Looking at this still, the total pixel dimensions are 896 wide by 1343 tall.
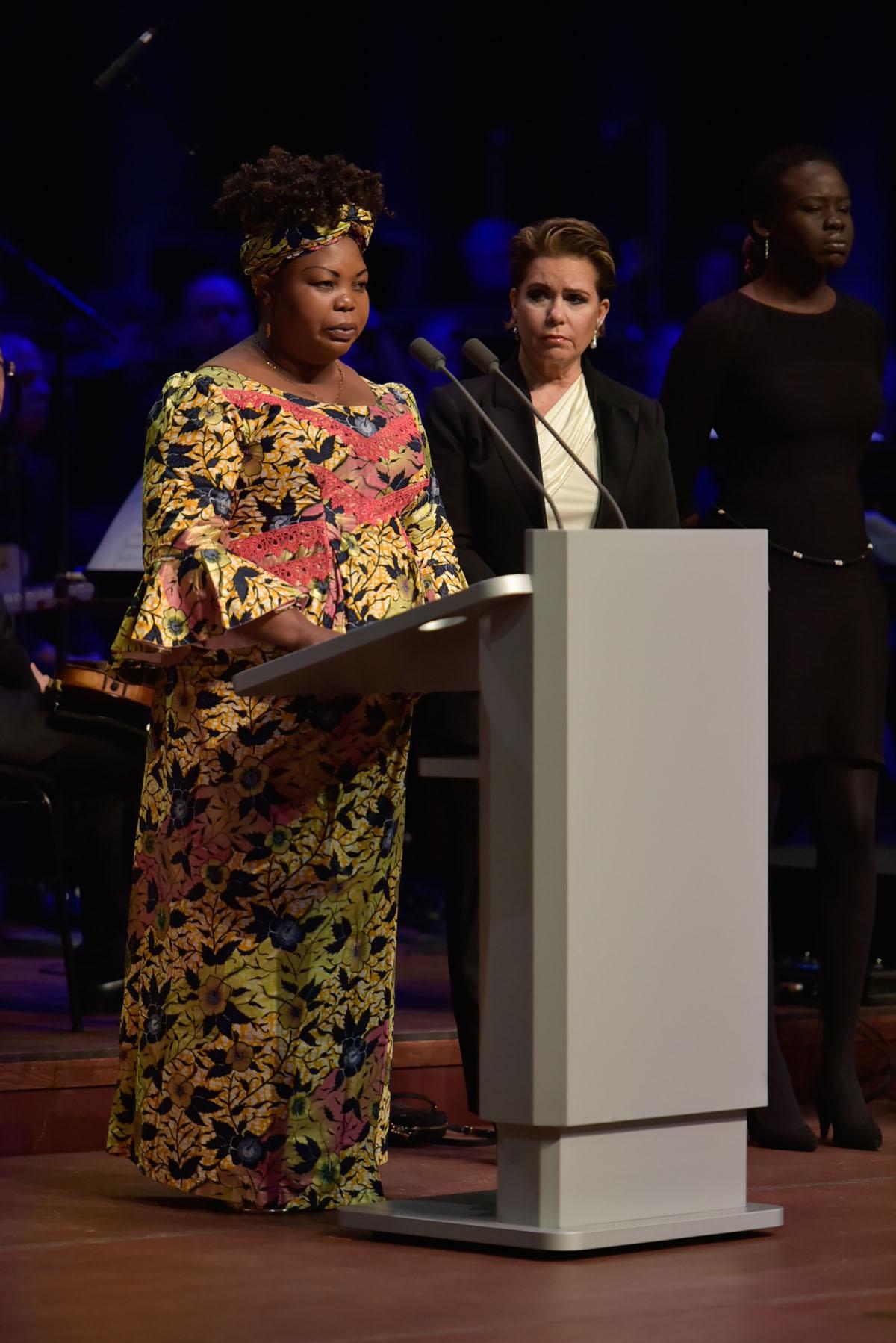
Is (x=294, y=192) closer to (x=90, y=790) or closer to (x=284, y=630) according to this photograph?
(x=284, y=630)

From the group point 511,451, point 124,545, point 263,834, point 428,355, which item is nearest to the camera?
point 511,451

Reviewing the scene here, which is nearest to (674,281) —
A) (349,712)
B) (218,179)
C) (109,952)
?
(218,179)

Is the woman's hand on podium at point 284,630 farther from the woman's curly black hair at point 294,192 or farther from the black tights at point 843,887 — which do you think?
the black tights at point 843,887

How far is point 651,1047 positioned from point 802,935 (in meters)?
2.41

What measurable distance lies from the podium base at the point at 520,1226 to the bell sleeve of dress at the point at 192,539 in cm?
82

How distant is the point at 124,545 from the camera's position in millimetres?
5184

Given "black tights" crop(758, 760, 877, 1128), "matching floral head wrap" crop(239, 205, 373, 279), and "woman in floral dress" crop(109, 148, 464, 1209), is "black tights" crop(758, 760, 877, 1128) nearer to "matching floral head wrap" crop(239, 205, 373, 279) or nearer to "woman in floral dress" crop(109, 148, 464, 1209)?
"woman in floral dress" crop(109, 148, 464, 1209)

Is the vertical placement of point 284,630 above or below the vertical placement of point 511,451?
below

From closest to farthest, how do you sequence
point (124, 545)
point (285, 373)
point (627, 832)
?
point (627, 832) < point (285, 373) < point (124, 545)

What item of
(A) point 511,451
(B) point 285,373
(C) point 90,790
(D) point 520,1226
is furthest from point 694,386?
(D) point 520,1226

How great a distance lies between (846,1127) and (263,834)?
4.25ft

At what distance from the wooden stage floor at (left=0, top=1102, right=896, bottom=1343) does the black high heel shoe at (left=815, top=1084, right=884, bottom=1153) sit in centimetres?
47

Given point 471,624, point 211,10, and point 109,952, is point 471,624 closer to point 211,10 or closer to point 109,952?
point 109,952

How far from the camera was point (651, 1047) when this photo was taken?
2666mm
